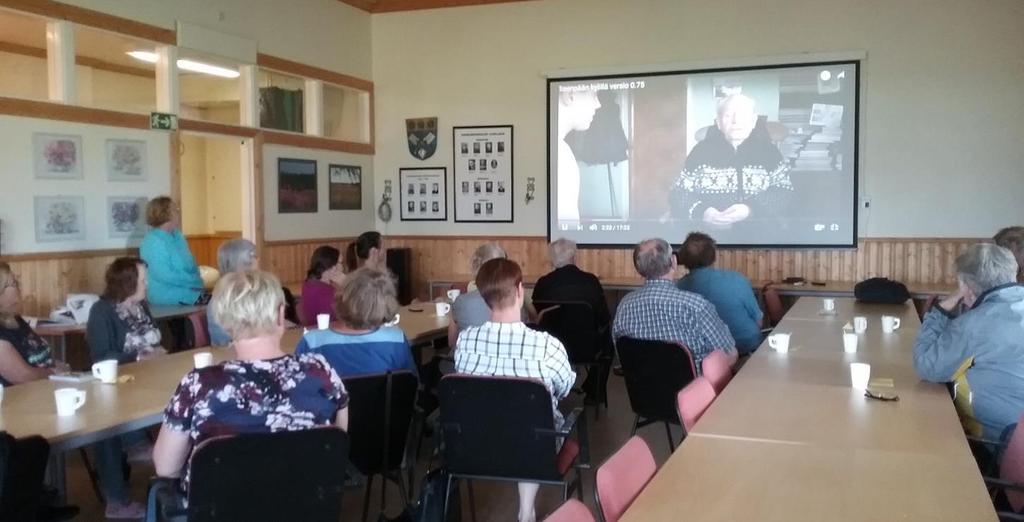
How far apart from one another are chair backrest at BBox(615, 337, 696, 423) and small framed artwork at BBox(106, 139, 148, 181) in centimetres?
454

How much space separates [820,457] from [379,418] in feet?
5.62

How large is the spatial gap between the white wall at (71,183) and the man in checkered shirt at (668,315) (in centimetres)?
434

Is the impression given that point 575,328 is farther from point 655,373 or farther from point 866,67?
point 866,67

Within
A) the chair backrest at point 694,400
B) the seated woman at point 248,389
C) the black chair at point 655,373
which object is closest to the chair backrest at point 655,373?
the black chair at point 655,373

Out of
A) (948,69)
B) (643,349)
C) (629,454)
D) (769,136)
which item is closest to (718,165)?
(769,136)

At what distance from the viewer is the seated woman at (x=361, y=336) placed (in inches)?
140

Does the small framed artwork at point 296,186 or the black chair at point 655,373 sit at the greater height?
the small framed artwork at point 296,186

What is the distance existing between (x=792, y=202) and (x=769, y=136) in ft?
2.30

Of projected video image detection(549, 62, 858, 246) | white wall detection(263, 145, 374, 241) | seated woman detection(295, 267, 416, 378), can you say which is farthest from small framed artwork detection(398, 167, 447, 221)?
seated woman detection(295, 267, 416, 378)

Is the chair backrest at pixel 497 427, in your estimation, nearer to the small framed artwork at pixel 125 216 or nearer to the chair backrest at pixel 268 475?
the chair backrest at pixel 268 475

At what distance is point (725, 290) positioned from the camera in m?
5.14

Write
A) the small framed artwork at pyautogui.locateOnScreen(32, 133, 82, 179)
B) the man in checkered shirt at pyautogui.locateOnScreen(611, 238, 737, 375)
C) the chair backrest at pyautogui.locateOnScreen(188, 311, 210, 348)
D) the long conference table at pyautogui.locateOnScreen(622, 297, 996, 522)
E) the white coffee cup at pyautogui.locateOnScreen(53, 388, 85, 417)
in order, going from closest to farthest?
the long conference table at pyautogui.locateOnScreen(622, 297, 996, 522), the white coffee cup at pyautogui.locateOnScreen(53, 388, 85, 417), the man in checkered shirt at pyautogui.locateOnScreen(611, 238, 737, 375), the chair backrest at pyautogui.locateOnScreen(188, 311, 210, 348), the small framed artwork at pyautogui.locateOnScreen(32, 133, 82, 179)

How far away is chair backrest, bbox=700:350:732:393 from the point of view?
3379mm

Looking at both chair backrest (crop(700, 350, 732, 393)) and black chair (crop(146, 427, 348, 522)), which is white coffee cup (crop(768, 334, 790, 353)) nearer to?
chair backrest (crop(700, 350, 732, 393))
